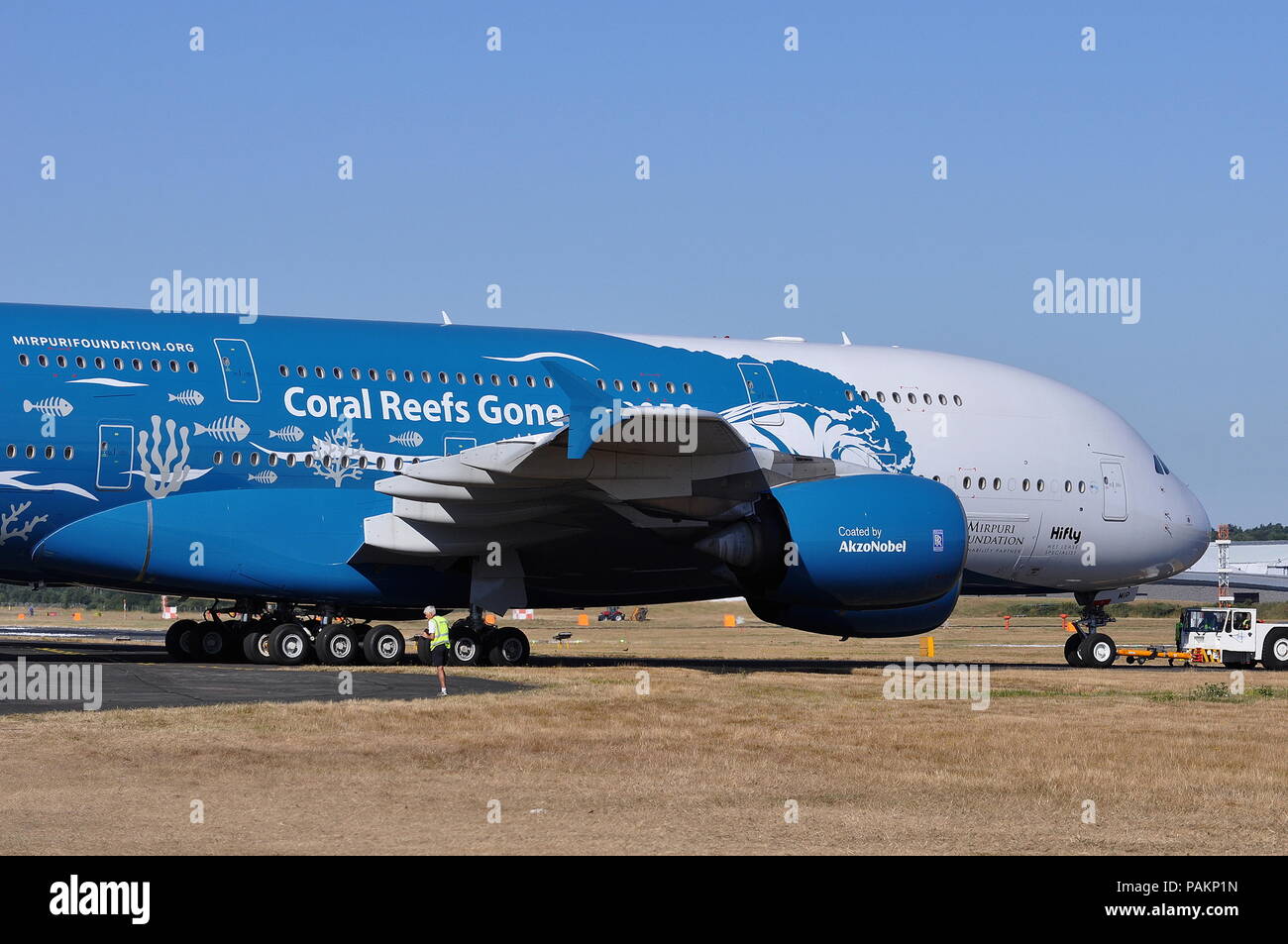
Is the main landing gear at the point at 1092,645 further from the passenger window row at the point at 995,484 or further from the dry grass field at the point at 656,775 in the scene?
the dry grass field at the point at 656,775

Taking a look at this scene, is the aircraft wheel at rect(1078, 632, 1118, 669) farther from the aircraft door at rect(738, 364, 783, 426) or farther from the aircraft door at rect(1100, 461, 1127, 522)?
the aircraft door at rect(738, 364, 783, 426)

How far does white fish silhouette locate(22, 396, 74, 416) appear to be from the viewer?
65.1 feet

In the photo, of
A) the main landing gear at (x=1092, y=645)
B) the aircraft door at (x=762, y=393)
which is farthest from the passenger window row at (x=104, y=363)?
the main landing gear at (x=1092, y=645)

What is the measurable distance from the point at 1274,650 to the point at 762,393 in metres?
12.0

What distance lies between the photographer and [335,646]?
71.2 feet

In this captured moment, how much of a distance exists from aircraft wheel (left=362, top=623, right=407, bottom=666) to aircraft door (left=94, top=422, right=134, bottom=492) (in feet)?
13.2

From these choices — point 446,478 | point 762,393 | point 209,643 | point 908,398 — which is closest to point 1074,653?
point 908,398

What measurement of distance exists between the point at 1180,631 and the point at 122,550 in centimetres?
2095

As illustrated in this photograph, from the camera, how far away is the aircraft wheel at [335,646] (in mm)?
21688

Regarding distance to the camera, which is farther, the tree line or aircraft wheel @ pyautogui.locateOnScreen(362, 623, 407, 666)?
the tree line

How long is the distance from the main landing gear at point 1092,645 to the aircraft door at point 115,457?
1580cm

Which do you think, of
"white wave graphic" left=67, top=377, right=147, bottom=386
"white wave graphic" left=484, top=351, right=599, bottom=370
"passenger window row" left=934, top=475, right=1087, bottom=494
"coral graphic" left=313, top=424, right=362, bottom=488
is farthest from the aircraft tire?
"passenger window row" left=934, top=475, right=1087, bottom=494

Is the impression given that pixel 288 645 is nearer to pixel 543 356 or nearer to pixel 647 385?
pixel 543 356
